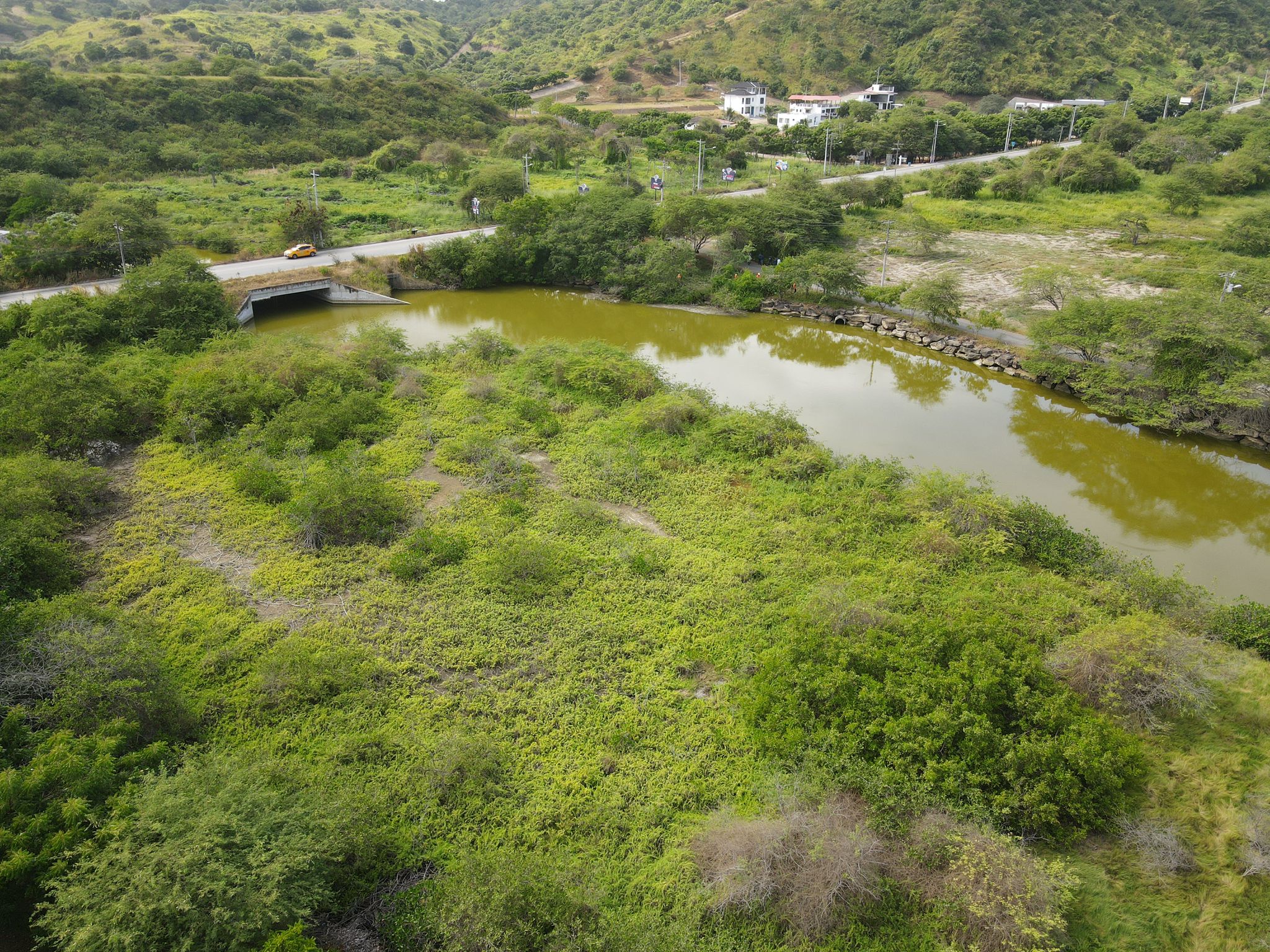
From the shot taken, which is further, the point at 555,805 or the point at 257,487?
the point at 257,487

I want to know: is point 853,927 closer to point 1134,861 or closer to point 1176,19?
point 1134,861

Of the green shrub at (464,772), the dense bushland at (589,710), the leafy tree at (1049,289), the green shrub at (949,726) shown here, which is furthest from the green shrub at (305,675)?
the leafy tree at (1049,289)

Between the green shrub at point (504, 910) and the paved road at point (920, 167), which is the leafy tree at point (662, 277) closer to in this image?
the paved road at point (920, 167)

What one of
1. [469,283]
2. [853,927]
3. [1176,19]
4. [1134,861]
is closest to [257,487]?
[853,927]

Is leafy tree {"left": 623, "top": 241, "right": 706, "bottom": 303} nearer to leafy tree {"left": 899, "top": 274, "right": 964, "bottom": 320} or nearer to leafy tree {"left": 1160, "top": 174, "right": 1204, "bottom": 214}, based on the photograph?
leafy tree {"left": 899, "top": 274, "right": 964, "bottom": 320}

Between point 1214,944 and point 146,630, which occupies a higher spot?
point 146,630

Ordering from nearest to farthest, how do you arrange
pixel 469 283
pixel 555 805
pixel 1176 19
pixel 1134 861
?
pixel 1134 861 < pixel 555 805 < pixel 469 283 < pixel 1176 19

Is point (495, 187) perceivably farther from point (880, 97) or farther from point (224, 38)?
point (224, 38)
